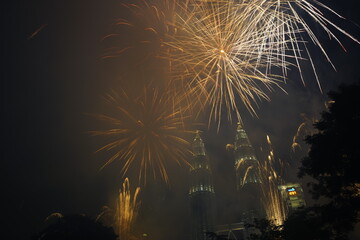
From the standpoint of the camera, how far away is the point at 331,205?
23125 mm

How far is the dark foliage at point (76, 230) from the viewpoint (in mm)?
49531

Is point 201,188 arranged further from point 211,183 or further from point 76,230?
point 76,230

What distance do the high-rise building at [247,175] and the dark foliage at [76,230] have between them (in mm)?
126889

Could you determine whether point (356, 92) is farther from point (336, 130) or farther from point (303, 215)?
point (303, 215)

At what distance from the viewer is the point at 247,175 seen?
180875 mm

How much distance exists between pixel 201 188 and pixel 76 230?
12678 centimetres

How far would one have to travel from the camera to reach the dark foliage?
49.5 meters

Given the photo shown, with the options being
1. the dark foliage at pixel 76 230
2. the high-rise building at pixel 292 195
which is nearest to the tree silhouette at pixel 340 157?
the dark foliage at pixel 76 230

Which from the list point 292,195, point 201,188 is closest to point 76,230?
point 201,188

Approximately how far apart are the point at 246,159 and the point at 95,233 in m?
133

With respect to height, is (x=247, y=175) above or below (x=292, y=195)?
above

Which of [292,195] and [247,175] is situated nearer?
[292,195]

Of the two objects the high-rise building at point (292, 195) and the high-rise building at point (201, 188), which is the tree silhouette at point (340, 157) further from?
the high-rise building at point (292, 195)

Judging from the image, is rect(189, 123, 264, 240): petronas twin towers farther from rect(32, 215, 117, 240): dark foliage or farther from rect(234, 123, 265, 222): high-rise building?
rect(32, 215, 117, 240): dark foliage
